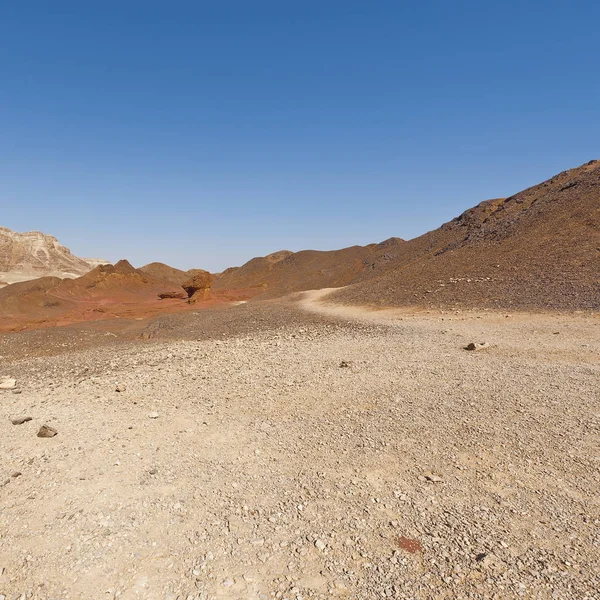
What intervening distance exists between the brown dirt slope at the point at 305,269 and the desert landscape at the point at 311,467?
3995 cm

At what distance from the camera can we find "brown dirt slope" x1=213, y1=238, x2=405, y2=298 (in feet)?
182

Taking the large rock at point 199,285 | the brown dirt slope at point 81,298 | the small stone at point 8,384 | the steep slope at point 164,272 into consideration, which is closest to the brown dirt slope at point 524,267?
the large rock at point 199,285

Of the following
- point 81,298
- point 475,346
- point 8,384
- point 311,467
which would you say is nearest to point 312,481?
point 311,467

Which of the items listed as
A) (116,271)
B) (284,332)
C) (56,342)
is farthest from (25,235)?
(284,332)

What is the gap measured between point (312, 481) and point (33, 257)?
3789 inches

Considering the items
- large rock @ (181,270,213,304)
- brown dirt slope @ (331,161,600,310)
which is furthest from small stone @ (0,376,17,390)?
large rock @ (181,270,213,304)

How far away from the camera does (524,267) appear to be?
23.4 m

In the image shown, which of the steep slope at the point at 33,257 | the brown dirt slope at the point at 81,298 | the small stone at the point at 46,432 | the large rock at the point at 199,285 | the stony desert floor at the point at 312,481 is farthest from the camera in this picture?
the steep slope at the point at 33,257

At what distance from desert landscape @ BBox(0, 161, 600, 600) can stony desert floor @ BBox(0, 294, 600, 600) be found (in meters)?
0.03

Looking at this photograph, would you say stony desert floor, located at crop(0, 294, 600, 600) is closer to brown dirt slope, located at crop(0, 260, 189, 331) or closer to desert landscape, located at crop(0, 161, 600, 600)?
desert landscape, located at crop(0, 161, 600, 600)

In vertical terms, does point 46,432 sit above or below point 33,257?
below

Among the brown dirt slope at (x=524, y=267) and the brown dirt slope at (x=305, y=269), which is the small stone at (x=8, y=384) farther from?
the brown dirt slope at (x=305, y=269)

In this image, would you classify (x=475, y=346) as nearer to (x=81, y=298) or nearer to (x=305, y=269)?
(x=81, y=298)

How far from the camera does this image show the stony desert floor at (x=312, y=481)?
370cm
